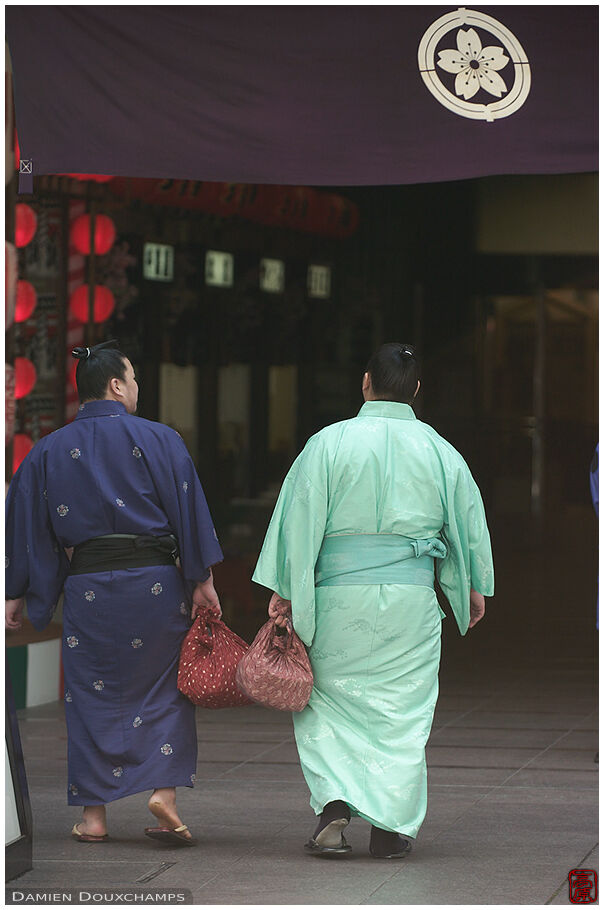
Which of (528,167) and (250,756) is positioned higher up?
(528,167)

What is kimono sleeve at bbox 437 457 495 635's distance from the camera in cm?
491

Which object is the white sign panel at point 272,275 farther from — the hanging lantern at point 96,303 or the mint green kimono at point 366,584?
the mint green kimono at point 366,584

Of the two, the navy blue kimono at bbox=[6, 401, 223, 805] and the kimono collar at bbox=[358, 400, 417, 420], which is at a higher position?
the kimono collar at bbox=[358, 400, 417, 420]

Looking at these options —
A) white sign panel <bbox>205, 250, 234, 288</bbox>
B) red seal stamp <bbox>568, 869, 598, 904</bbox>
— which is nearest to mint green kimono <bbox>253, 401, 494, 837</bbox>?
red seal stamp <bbox>568, 869, 598, 904</bbox>

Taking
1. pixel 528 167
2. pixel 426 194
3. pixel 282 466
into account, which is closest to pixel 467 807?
pixel 528 167

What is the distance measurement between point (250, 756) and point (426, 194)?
10.6 meters

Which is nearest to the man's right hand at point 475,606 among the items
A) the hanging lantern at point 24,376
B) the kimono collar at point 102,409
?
the kimono collar at point 102,409

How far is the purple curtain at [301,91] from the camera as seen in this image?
5.11 meters

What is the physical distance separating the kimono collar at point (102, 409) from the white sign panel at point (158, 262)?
7.40 metres

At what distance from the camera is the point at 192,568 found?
4.98m

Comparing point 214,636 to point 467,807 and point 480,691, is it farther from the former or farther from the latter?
point 480,691

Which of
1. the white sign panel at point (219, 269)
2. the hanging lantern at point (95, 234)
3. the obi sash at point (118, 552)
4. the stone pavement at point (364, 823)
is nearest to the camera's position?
the stone pavement at point (364, 823)

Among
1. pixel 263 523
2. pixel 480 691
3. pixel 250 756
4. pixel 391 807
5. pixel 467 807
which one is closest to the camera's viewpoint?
pixel 391 807

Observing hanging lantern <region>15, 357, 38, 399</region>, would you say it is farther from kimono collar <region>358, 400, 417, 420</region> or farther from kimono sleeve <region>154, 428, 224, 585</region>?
kimono collar <region>358, 400, 417, 420</region>
